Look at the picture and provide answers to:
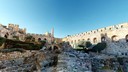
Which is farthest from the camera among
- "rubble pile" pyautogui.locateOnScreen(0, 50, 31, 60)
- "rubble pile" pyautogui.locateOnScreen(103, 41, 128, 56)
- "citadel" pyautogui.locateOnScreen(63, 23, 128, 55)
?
"citadel" pyautogui.locateOnScreen(63, 23, 128, 55)

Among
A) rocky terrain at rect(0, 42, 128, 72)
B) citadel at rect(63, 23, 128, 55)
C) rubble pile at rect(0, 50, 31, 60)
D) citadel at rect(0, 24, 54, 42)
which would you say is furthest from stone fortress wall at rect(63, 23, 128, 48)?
rubble pile at rect(0, 50, 31, 60)

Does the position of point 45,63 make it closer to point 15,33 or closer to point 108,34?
point 108,34

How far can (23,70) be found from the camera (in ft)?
78.7

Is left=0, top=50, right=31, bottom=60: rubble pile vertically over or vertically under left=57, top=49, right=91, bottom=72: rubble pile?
over

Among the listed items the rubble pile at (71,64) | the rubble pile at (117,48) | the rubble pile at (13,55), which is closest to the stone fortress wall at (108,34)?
the rubble pile at (117,48)

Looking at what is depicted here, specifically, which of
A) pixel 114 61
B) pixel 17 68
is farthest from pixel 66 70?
pixel 114 61

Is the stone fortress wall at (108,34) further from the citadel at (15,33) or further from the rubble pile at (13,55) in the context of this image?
the rubble pile at (13,55)

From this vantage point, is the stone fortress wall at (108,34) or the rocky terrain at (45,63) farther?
the stone fortress wall at (108,34)

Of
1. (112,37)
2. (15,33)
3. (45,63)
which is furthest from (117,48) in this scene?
(15,33)

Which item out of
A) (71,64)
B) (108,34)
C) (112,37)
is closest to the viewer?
(71,64)

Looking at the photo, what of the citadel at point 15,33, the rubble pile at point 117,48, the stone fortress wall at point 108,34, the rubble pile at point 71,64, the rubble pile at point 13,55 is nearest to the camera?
the rubble pile at point 71,64

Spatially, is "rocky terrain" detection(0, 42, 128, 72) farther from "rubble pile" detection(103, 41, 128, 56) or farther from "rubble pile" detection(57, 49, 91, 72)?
"rubble pile" detection(103, 41, 128, 56)

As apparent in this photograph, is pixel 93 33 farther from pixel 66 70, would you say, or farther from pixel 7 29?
pixel 66 70

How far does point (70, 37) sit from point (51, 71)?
4364 cm
